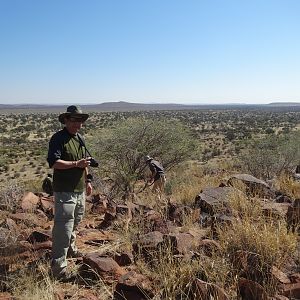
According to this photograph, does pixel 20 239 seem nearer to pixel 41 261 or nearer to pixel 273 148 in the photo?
pixel 41 261

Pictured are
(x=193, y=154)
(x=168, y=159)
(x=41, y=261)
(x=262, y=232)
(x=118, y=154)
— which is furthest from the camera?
(x=193, y=154)

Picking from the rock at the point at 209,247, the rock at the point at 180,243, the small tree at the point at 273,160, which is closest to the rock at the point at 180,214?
the rock at the point at 180,243

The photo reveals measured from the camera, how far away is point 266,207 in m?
6.16

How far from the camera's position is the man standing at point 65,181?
189 inches

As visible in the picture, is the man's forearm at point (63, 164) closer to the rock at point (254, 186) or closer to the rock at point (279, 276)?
the rock at point (279, 276)

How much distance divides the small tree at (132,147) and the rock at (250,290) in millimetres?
7921

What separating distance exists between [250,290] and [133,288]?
3.62 feet

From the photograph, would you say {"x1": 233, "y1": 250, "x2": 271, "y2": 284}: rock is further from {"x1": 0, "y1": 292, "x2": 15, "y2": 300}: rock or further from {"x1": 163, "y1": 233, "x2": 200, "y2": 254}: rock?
{"x1": 0, "y1": 292, "x2": 15, "y2": 300}: rock

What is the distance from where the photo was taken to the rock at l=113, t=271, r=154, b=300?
4.12m

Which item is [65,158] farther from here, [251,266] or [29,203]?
[29,203]

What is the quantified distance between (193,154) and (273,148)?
3.63 m

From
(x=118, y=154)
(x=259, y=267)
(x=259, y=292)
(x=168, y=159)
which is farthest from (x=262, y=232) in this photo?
(x=168, y=159)

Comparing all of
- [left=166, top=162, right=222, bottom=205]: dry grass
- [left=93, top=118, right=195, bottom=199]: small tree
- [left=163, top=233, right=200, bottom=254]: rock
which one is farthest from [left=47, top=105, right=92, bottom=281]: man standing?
[left=93, top=118, right=195, bottom=199]: small tree

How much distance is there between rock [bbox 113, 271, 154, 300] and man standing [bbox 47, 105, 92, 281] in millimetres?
806
